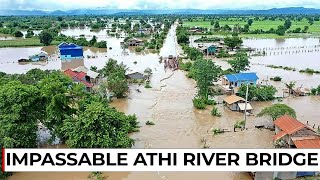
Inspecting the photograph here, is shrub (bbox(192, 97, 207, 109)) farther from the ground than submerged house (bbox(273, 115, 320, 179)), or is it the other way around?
submerged house (bbox(273, 115, 320, 179))

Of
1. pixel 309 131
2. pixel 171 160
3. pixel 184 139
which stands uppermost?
pixel 171 160

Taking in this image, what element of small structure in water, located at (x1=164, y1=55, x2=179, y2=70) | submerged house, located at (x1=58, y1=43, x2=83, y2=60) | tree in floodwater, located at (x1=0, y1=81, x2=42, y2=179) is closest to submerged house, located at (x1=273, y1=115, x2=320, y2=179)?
tree in floodwater, located at (x1=0, y1=81, x2=42, y2=179)

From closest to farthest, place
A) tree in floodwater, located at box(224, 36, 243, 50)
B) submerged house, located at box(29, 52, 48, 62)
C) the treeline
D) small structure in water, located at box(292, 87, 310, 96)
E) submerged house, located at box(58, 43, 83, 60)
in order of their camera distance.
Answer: the treeline, small structure in water, located at box(292, 87, 310, 96), submerged house, located at box(58, 43, 83, 60), submerged house, located at box(29, 52, 48, 62), tree in floodwater, located at box(224, 36, 243, 50)

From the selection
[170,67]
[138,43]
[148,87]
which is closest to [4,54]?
[138,43]

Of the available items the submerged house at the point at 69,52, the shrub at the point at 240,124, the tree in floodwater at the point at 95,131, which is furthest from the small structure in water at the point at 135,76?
the tree in floodwater at the point at 95,131

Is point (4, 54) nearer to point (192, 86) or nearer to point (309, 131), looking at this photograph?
point (192, 86)

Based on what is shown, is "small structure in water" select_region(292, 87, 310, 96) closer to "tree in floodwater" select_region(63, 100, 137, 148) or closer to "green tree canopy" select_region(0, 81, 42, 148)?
"tree in floodwater" select_region(63, 100, 137, 148)
